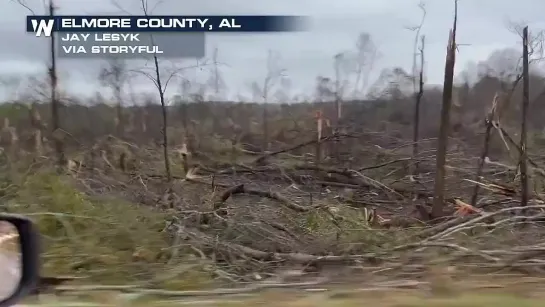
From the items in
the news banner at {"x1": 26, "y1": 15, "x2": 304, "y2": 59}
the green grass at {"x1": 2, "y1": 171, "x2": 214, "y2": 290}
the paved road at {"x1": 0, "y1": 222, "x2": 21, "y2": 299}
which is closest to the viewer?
the paved road at {"x1": 0, "y1": 222, "x2": 21, "y2": 299}

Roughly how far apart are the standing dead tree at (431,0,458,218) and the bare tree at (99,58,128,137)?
388 cm

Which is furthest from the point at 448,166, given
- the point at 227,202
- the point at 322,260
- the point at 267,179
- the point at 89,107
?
the point at 89,107

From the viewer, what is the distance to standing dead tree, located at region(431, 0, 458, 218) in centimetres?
856

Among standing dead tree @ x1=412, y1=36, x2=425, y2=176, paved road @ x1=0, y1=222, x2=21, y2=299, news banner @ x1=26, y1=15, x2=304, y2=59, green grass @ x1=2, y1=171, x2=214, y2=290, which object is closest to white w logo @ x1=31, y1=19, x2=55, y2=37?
news banner @ x1=26, y1=15, x2=304, y2=59

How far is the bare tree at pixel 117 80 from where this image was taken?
28.2ft

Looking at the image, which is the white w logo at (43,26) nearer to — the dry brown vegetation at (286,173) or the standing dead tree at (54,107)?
the standing dead tree at (54,107)

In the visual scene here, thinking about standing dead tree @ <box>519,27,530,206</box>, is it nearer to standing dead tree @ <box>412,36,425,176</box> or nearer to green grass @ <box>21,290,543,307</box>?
standing dead tree @ <box>412,36,425,176</box>

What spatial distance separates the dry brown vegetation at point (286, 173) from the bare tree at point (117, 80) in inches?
0.8

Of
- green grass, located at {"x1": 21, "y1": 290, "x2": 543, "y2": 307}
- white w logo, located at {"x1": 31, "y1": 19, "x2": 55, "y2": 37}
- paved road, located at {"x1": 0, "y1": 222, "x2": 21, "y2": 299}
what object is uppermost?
white w logo, located at {"x1": 31, "y1": 19, "x2": 55, "y2": 37}

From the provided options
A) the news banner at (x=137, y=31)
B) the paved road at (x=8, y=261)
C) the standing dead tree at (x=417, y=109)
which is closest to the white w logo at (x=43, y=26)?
the news banner at (x=137, y=31)

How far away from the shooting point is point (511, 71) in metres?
8.73

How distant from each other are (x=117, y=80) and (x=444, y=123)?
4.07 meters

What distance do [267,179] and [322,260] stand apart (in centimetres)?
289

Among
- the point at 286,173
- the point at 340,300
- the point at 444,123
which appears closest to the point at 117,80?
the point at 286,173
